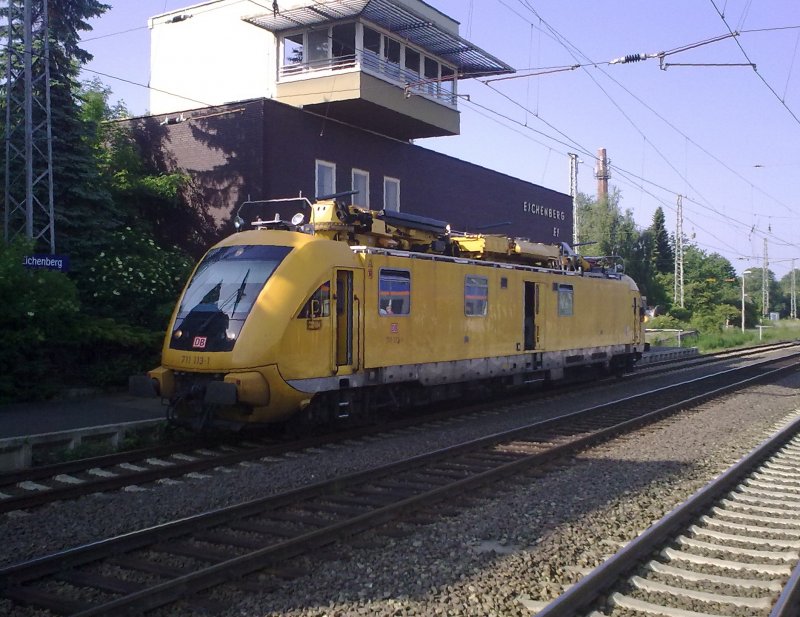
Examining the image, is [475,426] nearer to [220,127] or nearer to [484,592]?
[484,592]

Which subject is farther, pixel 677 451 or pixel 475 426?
pixel 475 426

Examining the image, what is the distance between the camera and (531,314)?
16438 mm

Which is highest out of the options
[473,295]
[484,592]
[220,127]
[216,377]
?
[220,127]

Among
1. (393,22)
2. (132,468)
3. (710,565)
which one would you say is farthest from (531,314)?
(393,22)

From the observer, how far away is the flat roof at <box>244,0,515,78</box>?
21.4m

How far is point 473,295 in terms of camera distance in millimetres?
14375

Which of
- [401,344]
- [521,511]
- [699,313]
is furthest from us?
[699,313]

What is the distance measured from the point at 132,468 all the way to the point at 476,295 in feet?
24.0

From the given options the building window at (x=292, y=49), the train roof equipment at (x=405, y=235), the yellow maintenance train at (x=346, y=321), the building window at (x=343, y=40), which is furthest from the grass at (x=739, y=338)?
the yellow maintenance train at (x=346, y=321)

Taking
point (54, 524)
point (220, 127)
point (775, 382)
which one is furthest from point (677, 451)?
point (220, 127)

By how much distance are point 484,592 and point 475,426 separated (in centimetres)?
764

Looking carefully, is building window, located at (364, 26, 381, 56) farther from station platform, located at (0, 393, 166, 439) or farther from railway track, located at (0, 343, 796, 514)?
railway track, located at (0, 343, 796, 514)

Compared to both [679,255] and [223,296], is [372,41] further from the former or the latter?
[679,255]

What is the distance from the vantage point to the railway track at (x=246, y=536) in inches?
208
